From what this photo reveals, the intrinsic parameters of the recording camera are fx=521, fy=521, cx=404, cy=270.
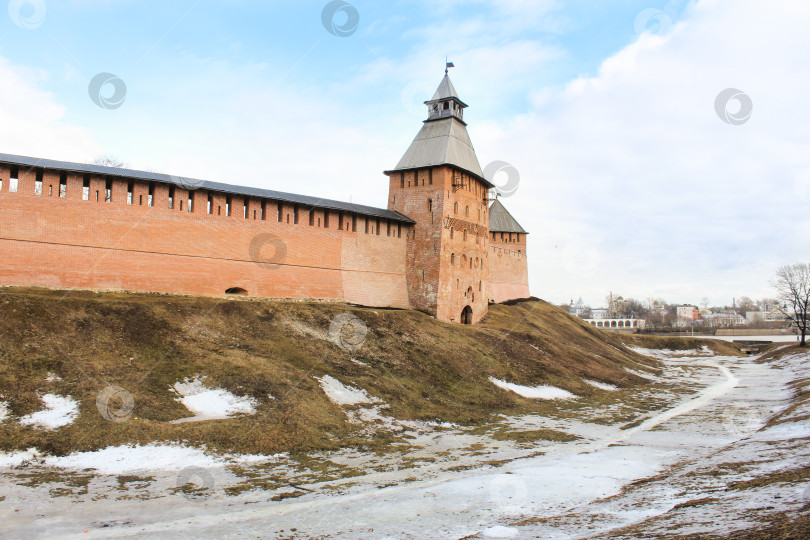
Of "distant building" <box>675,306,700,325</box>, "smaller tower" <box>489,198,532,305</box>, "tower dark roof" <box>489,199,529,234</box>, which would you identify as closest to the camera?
"smaller tower" <box>489,198,532,305</box>

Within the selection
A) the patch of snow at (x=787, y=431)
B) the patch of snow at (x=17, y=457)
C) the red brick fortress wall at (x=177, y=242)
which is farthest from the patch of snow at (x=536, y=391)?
the patch of snow at (x=17, y=457)

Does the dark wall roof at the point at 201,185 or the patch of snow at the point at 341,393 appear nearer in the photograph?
the patch of snow at the point at 341,393

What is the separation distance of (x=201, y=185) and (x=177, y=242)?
3.01 m

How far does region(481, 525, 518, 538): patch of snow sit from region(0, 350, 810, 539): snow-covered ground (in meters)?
0.03

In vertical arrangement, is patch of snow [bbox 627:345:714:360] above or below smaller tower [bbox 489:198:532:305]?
below

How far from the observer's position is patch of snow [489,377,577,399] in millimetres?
24469

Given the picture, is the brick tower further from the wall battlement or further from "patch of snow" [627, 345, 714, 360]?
"patch of snow" [627, 345, 714, 360]

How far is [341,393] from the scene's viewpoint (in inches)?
718

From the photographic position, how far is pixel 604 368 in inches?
1328

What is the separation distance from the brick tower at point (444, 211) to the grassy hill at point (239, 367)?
177 inches

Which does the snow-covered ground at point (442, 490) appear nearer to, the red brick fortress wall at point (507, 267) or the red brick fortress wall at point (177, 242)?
the red brick fortress wall at point (177, 242)

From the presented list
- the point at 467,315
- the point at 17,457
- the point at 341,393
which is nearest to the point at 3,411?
the point at 17,457

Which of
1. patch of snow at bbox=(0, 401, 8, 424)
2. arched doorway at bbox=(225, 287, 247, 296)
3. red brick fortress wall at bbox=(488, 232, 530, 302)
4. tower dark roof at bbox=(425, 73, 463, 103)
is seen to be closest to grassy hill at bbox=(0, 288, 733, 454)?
patch of snow at bbox=(0, 401, 8, 424)

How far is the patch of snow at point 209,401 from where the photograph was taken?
48.6 feet
